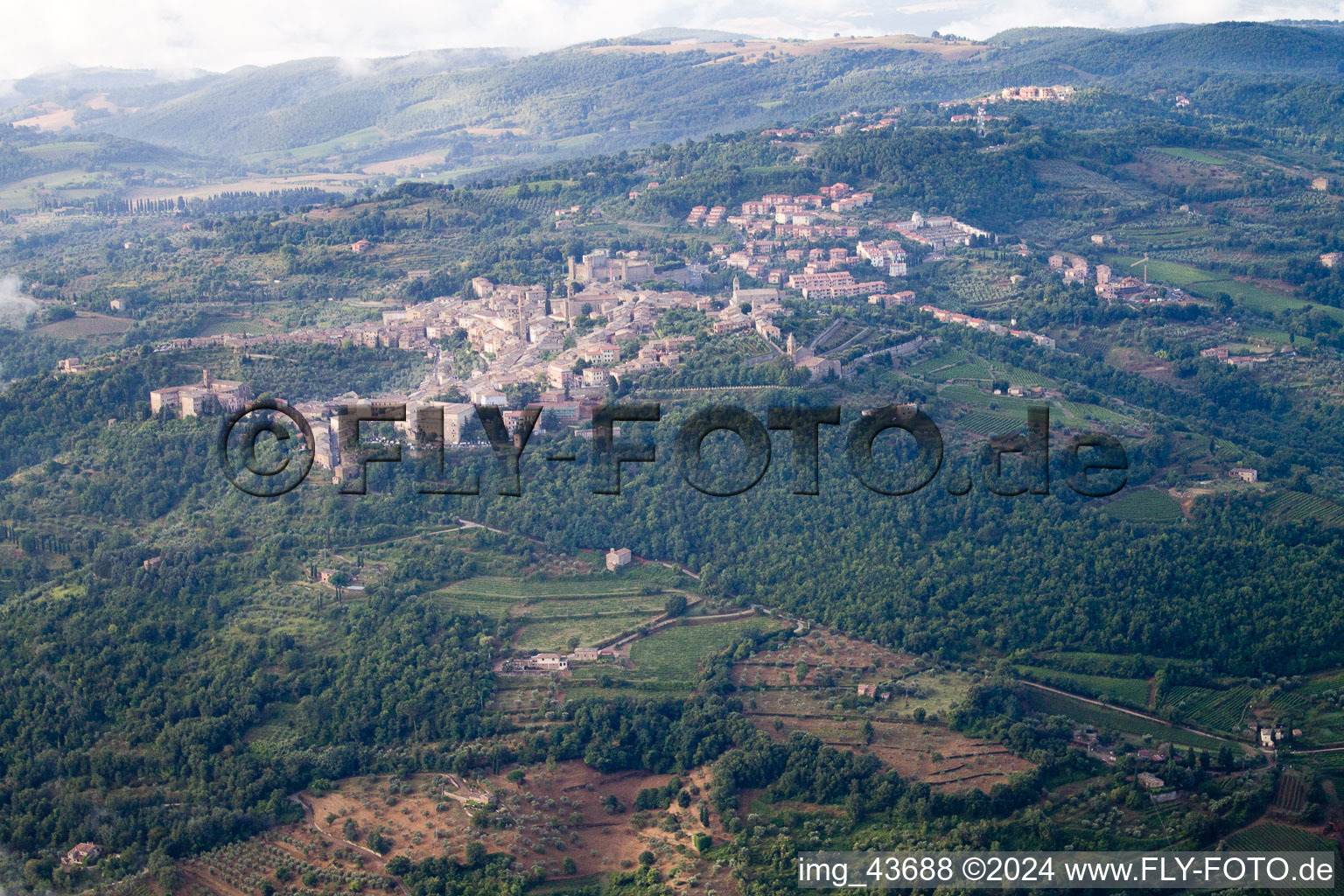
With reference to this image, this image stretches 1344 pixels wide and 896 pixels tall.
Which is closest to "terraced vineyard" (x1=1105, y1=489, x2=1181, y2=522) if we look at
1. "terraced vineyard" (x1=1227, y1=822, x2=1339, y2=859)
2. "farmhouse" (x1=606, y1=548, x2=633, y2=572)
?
"terraced vineyard" (x1=1227, y1=822, x2=1339, y2=859)

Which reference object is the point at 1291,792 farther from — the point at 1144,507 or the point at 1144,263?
the point at 1144,263

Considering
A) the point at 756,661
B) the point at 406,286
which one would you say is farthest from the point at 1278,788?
the point at 406,286

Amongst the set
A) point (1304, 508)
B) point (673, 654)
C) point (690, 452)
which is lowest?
point (673, 654)

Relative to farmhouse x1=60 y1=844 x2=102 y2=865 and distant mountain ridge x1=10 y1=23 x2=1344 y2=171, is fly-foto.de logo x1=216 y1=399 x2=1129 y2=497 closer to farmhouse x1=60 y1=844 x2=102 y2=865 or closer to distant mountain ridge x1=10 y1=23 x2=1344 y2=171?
farmhouse x1=60 y1=844 x2=102 y2=865

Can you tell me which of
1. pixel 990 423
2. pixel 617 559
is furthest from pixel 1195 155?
pixel 617 559

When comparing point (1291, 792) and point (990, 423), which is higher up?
point (990, 423)

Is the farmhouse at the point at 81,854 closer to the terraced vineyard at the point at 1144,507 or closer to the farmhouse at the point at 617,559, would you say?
the farmhouse at the point at 617,559
